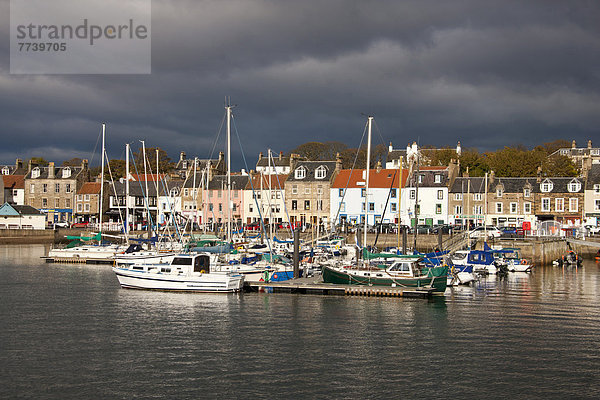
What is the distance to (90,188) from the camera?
10831 cm

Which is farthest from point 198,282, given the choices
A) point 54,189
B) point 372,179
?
point 54,189

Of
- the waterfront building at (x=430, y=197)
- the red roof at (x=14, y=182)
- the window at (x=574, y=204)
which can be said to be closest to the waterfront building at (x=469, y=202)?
the waterfront building at (x=430, y=197)

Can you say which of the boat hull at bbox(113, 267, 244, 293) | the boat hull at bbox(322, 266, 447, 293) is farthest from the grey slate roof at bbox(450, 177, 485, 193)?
the boat hull at bbox(113, 267, 244, 293)

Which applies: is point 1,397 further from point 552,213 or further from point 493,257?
point 552,213

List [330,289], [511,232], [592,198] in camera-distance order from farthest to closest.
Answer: [592,198] < [511,232] < [330,289]

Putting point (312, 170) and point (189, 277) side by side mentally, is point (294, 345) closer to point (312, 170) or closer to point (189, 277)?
point (189, 277)

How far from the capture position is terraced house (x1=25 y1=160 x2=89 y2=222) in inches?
4277

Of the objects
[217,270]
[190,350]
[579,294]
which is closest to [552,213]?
[579,294]

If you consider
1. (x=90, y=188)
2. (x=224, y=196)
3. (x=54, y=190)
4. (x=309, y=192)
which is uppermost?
(x=90, y=188)

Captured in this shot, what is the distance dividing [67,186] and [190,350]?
90.2 m

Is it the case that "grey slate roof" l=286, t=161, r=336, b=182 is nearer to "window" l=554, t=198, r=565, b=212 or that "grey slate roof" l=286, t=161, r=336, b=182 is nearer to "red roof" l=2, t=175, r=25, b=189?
"window" l=554, t=198, r=565, b=212

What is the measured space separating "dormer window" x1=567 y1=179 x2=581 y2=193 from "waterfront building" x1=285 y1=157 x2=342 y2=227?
106 feet

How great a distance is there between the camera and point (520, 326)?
31.6 meters

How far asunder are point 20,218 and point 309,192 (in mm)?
42950
